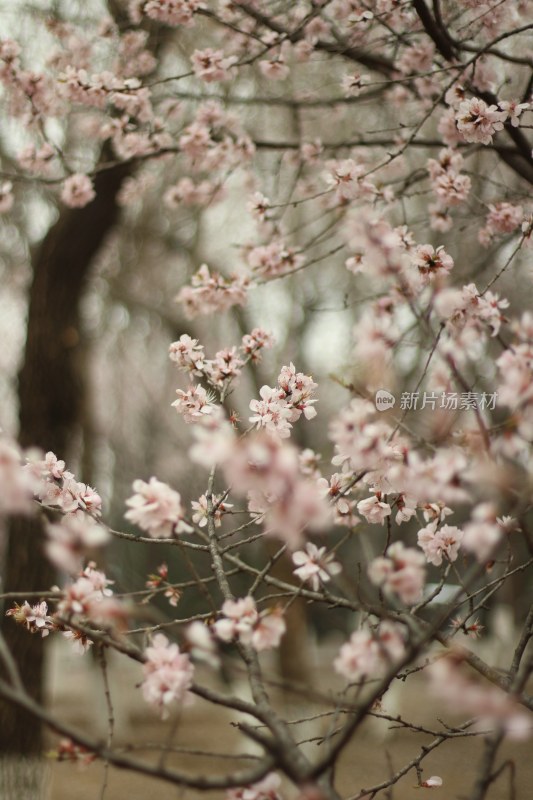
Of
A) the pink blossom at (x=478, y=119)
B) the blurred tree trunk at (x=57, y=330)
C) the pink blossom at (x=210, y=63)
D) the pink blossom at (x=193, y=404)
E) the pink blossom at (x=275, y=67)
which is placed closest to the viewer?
the pink blossom at (x=193, y=404)

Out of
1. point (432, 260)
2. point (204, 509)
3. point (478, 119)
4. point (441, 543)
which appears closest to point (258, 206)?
point (478, 119)

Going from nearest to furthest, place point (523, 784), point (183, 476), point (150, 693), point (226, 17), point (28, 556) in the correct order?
1. point (150, 693)
2. point (226, 17)
3. point (28, 556)
4. point (523, 784)
5. point (183, 476)

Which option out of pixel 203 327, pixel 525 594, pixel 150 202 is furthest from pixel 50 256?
pixel 525 594

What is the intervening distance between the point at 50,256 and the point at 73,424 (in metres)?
1.40

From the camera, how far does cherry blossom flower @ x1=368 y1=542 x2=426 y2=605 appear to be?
155cm

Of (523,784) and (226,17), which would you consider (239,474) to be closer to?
(226,17)

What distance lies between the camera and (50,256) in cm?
612

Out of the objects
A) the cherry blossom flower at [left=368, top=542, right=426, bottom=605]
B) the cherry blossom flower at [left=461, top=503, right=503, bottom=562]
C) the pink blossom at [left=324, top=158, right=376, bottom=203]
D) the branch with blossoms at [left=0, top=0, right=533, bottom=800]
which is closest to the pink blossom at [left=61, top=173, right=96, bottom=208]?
the branch with blossoms at [left=0, top=0, right=533, bottom=800]

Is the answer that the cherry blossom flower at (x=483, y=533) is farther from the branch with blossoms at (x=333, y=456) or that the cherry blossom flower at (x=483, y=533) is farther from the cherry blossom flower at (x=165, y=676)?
the cherry blossom flower at (x=165, y=676)

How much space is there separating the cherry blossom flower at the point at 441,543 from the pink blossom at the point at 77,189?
2.69 m

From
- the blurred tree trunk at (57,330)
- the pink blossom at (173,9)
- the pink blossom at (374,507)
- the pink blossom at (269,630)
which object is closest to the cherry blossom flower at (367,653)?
the pink blossom at (269,630)

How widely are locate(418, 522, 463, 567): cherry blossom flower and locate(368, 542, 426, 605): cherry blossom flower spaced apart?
0.93m

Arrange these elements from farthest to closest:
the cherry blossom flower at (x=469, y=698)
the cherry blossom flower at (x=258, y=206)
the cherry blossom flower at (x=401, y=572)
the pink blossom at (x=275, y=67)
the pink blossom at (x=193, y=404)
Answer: the pink blossom at (x=275, y=67), the cherry blossom flower at (x=258, y=206), the pink blossom at (x=193, y=404), the cherry blossom flower at (x=401, y=572), the cherry blossom flower at (x=469, y=698)

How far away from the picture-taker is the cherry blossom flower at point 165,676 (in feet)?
5.45
